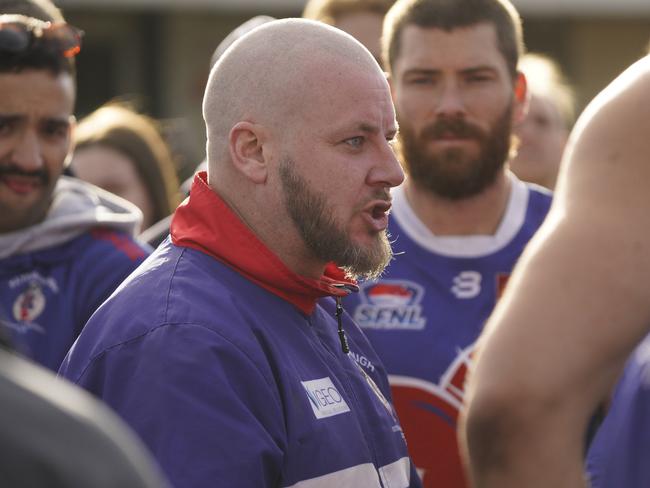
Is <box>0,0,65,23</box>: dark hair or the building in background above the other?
<box>0,0,65,23</box>: dark hair

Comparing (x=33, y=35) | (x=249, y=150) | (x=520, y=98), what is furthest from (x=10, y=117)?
(x=520, y=98)

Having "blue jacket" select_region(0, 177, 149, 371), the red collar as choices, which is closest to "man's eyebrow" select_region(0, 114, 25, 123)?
"blue jacket" select_region(0, 177, 149, 371)

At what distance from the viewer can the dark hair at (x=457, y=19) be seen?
13.4 feet

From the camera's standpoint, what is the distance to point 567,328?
138 centimetres

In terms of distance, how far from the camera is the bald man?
2230 millimetres

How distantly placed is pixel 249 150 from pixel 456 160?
58.4 inches

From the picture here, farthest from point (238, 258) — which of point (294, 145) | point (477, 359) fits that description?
point (477, 359)

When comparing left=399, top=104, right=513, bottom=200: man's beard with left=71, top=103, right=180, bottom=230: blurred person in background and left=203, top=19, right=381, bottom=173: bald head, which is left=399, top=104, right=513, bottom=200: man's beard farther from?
left=71, top=103, right=180, bottom=230: blurred person in background

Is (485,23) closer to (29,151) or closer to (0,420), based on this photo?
(29,151)

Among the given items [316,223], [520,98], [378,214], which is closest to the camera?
[316,223]

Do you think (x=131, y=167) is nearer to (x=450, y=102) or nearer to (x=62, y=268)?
(x=62, y=268)

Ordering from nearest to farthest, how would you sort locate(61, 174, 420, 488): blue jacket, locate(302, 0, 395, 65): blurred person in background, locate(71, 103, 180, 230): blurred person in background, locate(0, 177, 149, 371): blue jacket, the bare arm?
the bare arm, locate(61, 174, 420, 488): blue jacket, locate(0, 177, 149, 371): blue jacket, locate(302, 0, 395, 65): blurred person in background, locate(71, 103, 180, 230): blurred person in background

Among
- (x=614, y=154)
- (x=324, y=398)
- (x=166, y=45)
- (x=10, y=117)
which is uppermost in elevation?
(x=614, y=154)

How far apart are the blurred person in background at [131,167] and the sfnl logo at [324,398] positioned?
2958mm
